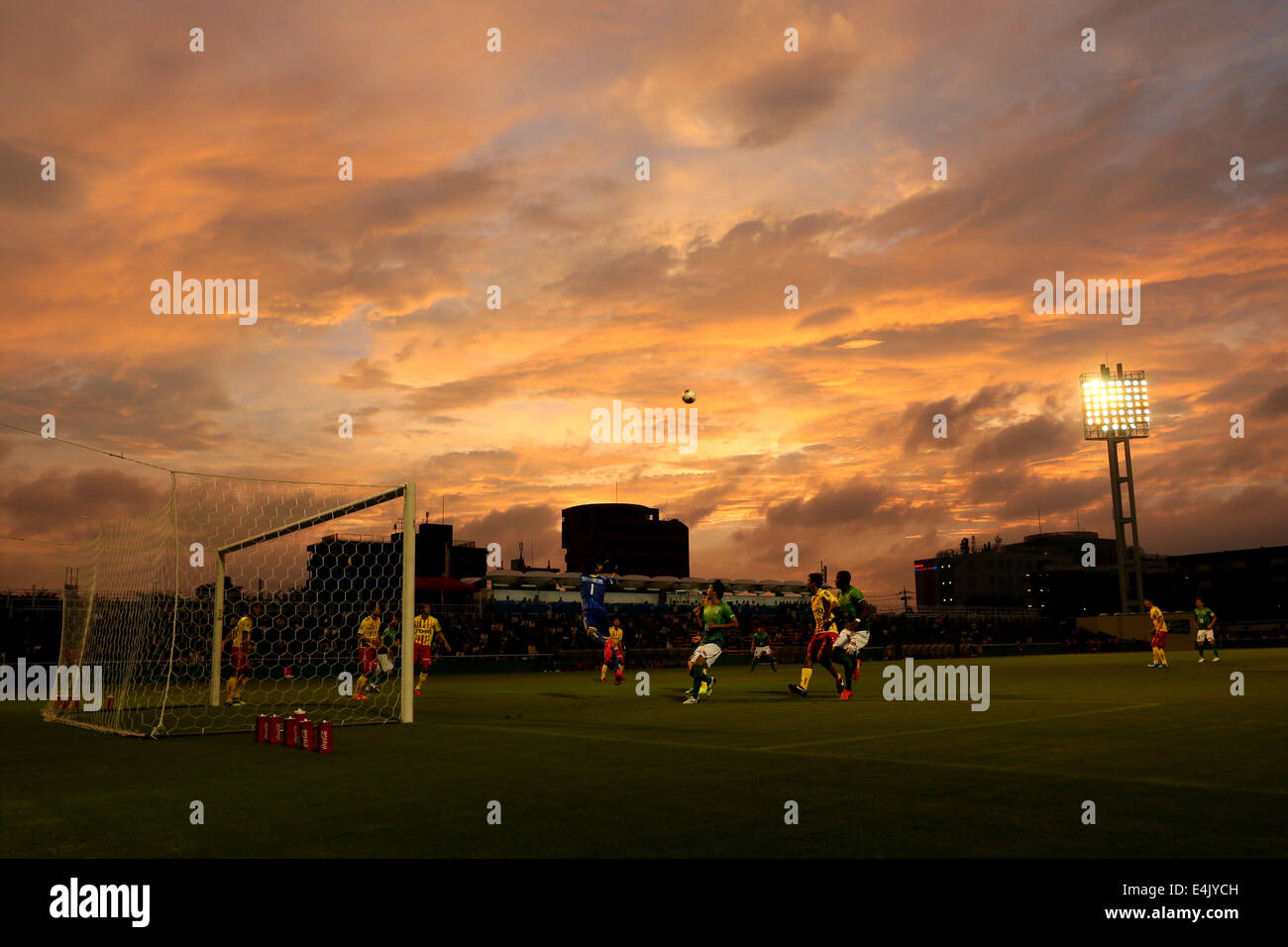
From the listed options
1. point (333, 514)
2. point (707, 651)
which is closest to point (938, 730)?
point (707, 651)

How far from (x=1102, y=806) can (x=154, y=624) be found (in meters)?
14.7

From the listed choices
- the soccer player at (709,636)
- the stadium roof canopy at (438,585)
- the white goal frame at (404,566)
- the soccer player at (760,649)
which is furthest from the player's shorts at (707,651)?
the stadium roof canopy at (438,585)

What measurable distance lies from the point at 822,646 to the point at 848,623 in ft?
2.21

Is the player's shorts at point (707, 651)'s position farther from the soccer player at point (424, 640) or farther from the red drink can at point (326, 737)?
the red drink can at point (326, 737)

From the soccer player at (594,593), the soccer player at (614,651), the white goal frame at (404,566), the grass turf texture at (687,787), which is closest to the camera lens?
the grass turf texture at (687,787)

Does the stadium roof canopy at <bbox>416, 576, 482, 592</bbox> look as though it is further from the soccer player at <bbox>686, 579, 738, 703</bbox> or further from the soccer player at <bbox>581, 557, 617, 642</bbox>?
the soccer player at <bbox>686, 579, 738, 703</bbox>

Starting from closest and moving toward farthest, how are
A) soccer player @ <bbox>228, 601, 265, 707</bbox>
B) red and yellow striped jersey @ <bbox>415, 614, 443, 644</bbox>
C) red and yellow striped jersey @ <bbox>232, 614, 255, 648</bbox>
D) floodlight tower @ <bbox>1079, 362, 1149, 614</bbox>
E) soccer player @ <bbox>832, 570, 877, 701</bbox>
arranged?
1. soccer player @ <bbox>832, 570, 877, 701</bbox>
2. soccer player @ <bbox>228, 601, 265, 707</bbox>
3. red and yellow striped jersey @ <bbox>232, 614, 255, 648</bbox>
4. red and yellow striped jersey @ <bbox>415, 614, 443, 644</bbox>
5. floodlight tower @ <bbox>1079, 362, 1149, 614</bbox>

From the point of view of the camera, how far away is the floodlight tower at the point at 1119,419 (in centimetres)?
6191

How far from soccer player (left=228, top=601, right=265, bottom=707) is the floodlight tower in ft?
182

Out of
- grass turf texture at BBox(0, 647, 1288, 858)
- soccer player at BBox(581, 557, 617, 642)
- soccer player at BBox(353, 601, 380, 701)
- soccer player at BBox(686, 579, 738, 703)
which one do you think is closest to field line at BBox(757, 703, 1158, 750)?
grass turf texture at BBox(0, 647, 1288, 858)

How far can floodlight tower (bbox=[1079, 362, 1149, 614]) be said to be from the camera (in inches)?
2437

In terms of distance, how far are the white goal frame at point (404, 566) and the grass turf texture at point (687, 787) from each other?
97 cm

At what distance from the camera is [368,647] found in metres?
21.3
